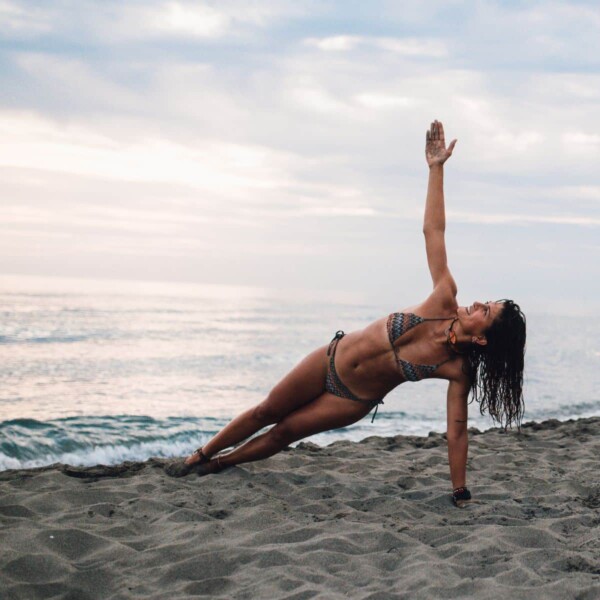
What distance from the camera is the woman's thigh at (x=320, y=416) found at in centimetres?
548

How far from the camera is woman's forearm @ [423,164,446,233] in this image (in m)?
5.18

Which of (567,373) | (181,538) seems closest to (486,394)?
(181,538)

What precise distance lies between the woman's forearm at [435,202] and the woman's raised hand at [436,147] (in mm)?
55

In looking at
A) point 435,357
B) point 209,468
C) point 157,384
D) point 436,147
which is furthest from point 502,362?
point 157,384

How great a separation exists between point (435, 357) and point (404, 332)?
284mm

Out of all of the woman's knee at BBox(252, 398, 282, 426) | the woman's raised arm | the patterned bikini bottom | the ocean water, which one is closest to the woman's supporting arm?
the patterned bikini bottom

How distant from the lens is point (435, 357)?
205 inches

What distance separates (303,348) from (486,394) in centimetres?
2183

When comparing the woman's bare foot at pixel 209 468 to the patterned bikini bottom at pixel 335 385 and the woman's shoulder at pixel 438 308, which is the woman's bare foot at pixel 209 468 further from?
the woman's shoulder at pixel 438 308

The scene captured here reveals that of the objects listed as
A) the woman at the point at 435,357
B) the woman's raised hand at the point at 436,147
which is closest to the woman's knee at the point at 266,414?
the woman at the point at 435,357

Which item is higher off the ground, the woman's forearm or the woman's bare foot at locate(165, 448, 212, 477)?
the woman's forearm

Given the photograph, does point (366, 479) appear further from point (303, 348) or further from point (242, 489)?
point (303, 348)

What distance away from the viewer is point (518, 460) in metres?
6.74

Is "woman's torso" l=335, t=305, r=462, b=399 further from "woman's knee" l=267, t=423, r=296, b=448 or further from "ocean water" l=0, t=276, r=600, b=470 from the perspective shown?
"ocean water" l=0, t=276, r=600, b=470
